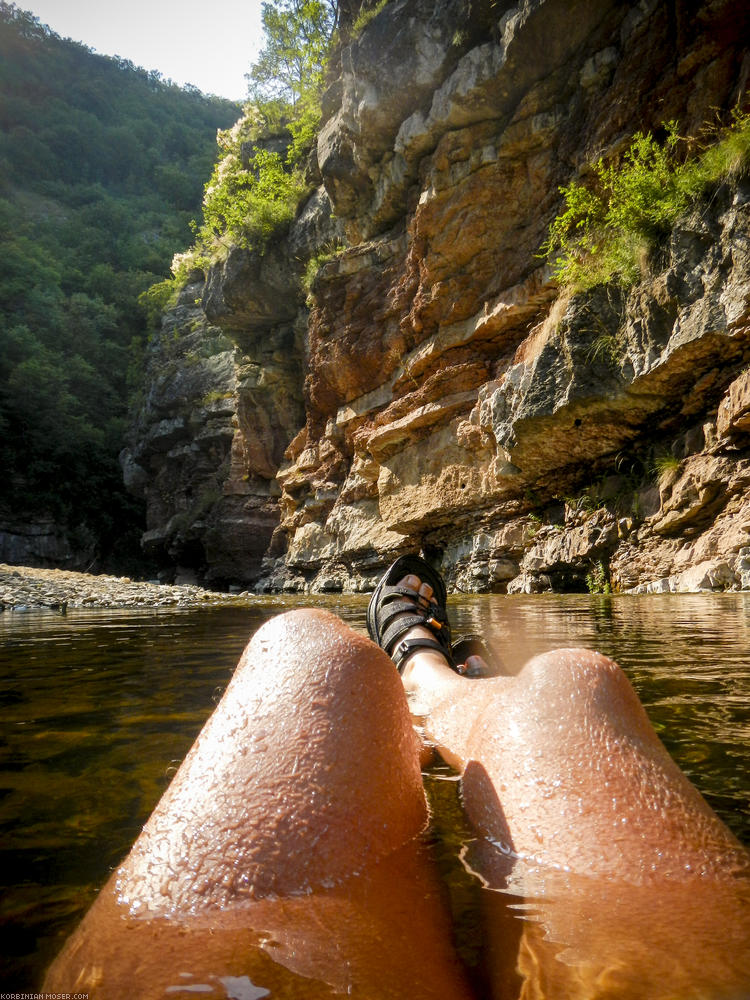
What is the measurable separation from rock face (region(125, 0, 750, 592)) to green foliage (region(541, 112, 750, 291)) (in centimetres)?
31

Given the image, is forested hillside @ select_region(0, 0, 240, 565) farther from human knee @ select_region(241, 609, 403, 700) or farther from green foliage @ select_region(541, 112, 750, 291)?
human knee @ select_region(241, 609, 403, 700)

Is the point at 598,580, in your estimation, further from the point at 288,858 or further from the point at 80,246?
the point at 80,246

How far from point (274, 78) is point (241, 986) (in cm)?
2365

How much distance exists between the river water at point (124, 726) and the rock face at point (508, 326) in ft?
13.6

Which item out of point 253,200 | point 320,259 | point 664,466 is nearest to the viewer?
point 664,466

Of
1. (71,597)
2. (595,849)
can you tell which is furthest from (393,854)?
(71,597)

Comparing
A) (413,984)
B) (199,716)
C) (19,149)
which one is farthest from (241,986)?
(19,149)

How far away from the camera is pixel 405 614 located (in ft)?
8.13

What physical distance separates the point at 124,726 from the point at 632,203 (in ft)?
28.5

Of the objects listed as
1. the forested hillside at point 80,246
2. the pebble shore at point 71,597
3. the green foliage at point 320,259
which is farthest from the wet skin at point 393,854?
the forested hillside at point 80,246

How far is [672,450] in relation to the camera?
8156 mm

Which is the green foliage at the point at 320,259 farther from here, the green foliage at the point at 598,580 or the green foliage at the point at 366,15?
the green foliage at the point at 598,580

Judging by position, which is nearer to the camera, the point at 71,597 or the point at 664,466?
the point at 664,466

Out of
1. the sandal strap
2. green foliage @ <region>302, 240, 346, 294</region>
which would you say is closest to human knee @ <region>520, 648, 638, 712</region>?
the sandal strap
